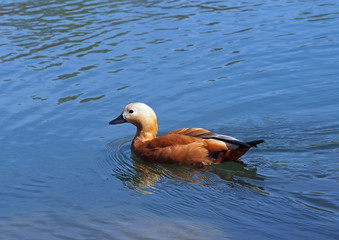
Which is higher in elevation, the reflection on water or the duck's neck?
the duck's neck

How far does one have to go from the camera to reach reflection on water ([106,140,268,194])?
7652mm

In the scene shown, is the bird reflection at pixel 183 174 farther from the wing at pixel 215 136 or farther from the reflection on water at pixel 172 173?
the wing at pixel 215 136

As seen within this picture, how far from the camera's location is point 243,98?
10.3m

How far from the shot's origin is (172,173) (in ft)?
26.6

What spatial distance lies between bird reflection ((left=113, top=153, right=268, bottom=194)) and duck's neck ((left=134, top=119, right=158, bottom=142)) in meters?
0.54

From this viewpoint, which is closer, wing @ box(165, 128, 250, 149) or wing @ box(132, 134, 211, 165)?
wing @ box(165, 128, 250, 149)

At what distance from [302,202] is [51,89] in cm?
616

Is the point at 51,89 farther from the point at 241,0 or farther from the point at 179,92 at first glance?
the point at 241,0

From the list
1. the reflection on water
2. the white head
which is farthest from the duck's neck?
the reflection on water

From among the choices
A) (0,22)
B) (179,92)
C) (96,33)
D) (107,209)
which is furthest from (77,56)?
(107,209)

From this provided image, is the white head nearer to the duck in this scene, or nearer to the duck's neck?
the duck's neck

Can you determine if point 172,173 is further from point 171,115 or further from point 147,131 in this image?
point 171,115

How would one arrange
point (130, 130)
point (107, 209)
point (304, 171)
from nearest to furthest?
point (107, 209) < point (304, 171) < point (130, 130)

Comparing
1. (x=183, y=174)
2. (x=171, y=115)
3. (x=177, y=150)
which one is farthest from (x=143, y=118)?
(x=183, y=174)
